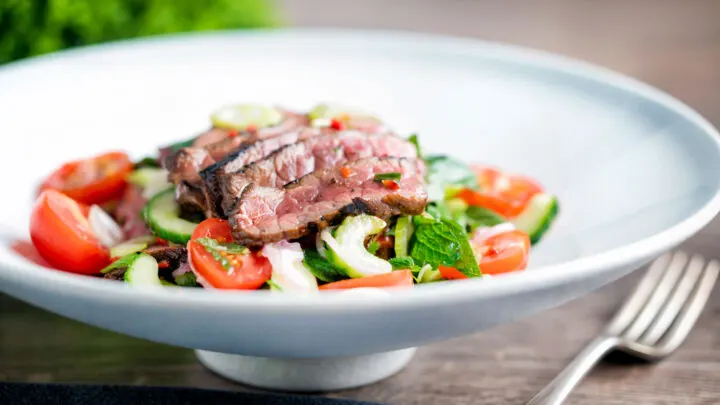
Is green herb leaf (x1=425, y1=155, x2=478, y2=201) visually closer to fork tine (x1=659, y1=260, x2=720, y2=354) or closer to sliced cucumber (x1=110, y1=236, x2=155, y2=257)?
fork tine (x1=659, y1=260, x2=720, y2=354)

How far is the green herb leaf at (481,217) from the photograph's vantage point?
3211mm

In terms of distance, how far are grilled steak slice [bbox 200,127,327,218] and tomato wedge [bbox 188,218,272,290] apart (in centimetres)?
23

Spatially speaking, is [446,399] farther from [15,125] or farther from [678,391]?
[15,125]

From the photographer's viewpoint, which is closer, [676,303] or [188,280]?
[188,280]

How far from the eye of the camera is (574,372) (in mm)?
2711

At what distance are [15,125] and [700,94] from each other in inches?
186

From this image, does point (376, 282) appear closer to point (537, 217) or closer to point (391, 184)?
point (391, 184)

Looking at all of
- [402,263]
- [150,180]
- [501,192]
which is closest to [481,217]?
[501,192]

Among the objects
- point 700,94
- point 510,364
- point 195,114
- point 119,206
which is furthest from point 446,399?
point 700,94

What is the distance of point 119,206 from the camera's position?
332 cm

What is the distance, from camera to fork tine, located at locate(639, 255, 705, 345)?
3037mm

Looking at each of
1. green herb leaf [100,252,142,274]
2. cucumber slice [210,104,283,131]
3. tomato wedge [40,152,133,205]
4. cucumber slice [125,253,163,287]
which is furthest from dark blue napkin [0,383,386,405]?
cucumber slice [210,104,283,131]

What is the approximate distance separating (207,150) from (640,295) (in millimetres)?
1776

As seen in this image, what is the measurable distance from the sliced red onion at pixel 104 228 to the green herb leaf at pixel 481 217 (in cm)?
135
